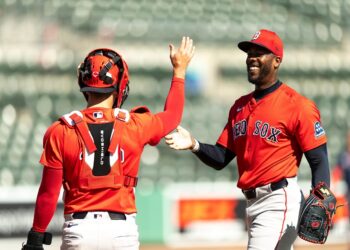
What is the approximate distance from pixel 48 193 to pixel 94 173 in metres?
0.28

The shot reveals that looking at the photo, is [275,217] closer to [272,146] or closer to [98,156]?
[272,146]

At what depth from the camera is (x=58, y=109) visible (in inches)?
670

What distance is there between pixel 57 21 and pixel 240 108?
42.4 feet

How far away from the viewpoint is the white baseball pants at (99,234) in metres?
4.55

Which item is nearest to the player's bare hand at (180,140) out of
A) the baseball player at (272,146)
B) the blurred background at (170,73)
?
the baseball player at (272,146)

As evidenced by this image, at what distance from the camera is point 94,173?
15.0 feet

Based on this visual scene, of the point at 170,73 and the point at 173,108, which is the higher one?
the point at 170,73

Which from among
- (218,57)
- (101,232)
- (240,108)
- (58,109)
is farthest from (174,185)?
(101,232)

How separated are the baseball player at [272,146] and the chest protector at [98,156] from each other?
3.56 ft

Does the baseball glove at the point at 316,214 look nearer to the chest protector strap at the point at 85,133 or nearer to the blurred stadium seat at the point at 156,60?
the chest protector strap at the point at 85,133

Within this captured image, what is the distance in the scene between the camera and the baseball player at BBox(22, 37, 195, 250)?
4.57 metres

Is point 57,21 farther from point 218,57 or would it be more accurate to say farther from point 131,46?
point 218,57

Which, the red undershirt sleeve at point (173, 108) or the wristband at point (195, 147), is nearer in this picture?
the red undershirt sleeve at point (173, 108)

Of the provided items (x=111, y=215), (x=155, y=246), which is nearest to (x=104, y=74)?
(x=111, y=215)
